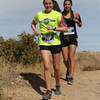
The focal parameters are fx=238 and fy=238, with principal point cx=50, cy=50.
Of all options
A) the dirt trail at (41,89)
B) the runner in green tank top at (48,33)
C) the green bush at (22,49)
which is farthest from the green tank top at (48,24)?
the green bush at (22,49)

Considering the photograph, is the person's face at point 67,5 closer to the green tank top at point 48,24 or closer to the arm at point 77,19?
the arm at point 77,19

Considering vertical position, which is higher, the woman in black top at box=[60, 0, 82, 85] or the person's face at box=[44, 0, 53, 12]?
the person's face at box=[44, 0, 53, 12]

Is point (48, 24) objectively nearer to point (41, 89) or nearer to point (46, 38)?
point (46, 38)

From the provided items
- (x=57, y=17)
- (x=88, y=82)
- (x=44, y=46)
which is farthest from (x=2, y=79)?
→ (x=88, y=82)

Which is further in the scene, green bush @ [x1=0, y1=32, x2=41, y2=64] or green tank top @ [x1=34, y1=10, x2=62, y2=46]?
green bush @ [x1=0, y1=32, x2=41, y2=64]

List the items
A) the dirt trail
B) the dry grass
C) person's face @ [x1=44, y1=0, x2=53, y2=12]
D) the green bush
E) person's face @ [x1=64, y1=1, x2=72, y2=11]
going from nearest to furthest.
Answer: person's face @ [x1=44, y1=0, x2=53, y2=12] < the dirt trail < the dry grass < person's face @ [x1=64, y1=1, x2=72, y2=11] < the green bush

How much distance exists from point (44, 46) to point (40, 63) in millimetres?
4566

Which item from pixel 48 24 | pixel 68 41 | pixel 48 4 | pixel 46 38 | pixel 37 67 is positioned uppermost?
pixel 48 4

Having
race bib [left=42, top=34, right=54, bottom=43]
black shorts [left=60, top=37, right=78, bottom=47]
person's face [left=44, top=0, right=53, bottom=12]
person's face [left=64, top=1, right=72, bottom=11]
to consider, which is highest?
person's face [left=44, top=0, right=53, bottom=12]

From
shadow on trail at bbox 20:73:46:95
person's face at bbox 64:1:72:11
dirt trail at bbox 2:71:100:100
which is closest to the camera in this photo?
dirt trail at bbox 2:71:100:100

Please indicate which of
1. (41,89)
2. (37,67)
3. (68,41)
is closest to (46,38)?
(41,89)

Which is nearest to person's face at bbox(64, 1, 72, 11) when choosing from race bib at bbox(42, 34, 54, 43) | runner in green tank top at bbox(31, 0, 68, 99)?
runner in green tank top at bbox(31, 0, 68, 99)

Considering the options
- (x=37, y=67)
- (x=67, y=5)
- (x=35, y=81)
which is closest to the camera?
(x=67, y=5)

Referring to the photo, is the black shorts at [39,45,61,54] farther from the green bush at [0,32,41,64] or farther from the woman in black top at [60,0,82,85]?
the green bush at [0,32,41,64]
